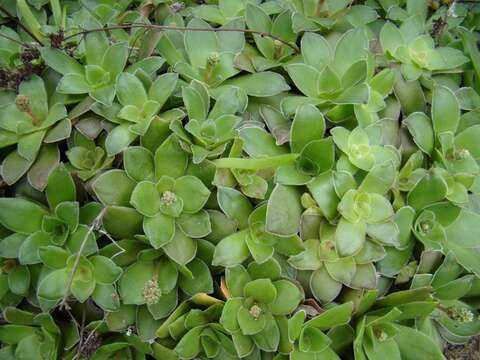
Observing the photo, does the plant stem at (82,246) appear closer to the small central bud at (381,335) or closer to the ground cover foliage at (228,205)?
the ground cover foliage at (228,205)

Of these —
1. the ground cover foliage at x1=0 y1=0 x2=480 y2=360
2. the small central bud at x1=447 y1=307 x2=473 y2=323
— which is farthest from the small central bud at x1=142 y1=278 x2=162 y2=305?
the small central bud at x1=447 y1=307 x2=473 y2=323

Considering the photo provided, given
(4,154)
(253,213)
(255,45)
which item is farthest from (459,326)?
(4,154)

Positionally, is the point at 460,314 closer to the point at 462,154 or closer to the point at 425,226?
the point at 425,226

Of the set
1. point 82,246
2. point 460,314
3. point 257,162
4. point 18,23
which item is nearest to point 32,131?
point 82,246

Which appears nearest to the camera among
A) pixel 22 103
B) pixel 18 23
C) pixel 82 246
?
pixel 82 246

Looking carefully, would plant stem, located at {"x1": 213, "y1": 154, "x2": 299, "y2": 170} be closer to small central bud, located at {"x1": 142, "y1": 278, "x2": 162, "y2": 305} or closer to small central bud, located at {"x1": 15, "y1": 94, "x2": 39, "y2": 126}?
small central bud, located at {"x1": 142, "y1": 278, "x2": 162, "y2": 305}
